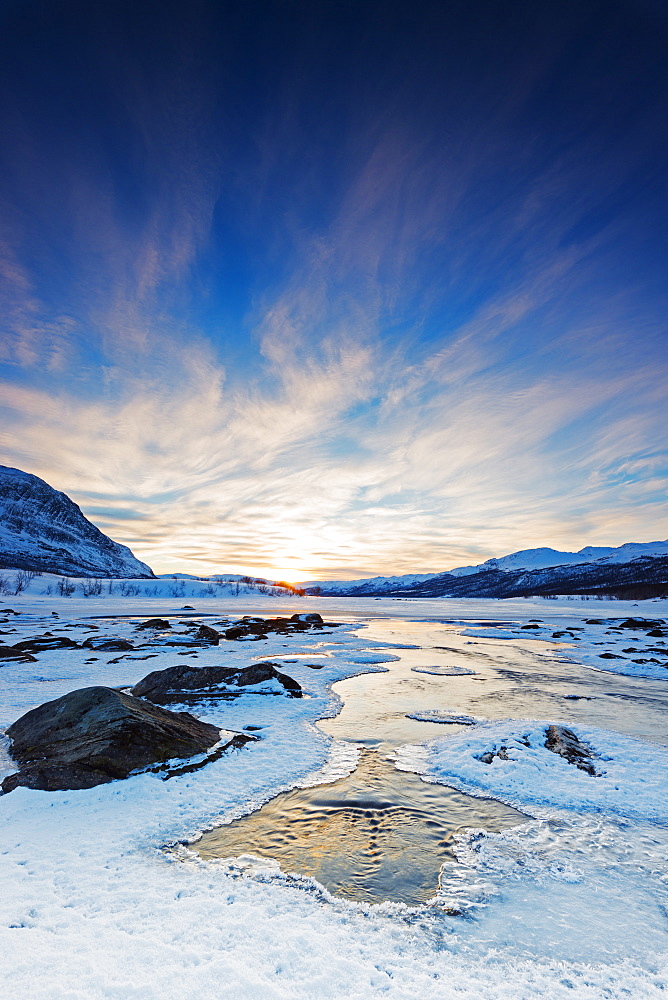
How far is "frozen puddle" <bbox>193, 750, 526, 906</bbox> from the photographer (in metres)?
5.39

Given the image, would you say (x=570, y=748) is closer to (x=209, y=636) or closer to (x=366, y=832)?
(x=366, y=832)

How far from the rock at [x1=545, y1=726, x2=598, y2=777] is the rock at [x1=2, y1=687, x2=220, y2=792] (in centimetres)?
799

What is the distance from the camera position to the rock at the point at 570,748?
9.03m

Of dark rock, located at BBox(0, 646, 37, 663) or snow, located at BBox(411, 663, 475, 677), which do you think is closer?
snow, located at BBox(411, 663, 475, 677)

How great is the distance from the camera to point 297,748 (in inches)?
391

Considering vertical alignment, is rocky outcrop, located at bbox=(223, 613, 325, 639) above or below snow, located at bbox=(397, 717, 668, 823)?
above

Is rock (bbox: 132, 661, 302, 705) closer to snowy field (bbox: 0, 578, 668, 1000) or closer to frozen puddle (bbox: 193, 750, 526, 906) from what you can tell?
snowy field (bbox: 0, 578, 668, 1000)

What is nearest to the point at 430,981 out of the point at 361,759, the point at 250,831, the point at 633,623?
the point at 250,831

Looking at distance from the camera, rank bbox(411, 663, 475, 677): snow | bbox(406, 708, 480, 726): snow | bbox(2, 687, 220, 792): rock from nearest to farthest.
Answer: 1. bbox(2, 687, 220, 792): rock
2. bbox(406, 708, 480, 726): snow
3. bbox(411, 663, 475, 677): snow

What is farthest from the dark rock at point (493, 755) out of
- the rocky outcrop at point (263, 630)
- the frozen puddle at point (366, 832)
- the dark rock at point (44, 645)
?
the rocky outcrop at point (263, 630)

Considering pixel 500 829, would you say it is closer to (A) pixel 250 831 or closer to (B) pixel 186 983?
(A) pixel 250 831

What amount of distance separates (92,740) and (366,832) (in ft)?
18.5

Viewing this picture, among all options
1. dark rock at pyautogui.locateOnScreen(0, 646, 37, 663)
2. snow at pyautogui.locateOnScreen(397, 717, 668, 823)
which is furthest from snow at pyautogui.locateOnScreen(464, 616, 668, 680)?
dark rock at pyautogui.locateOnScreen(0, 646, 37, 663)

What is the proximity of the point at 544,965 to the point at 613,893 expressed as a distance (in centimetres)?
174
